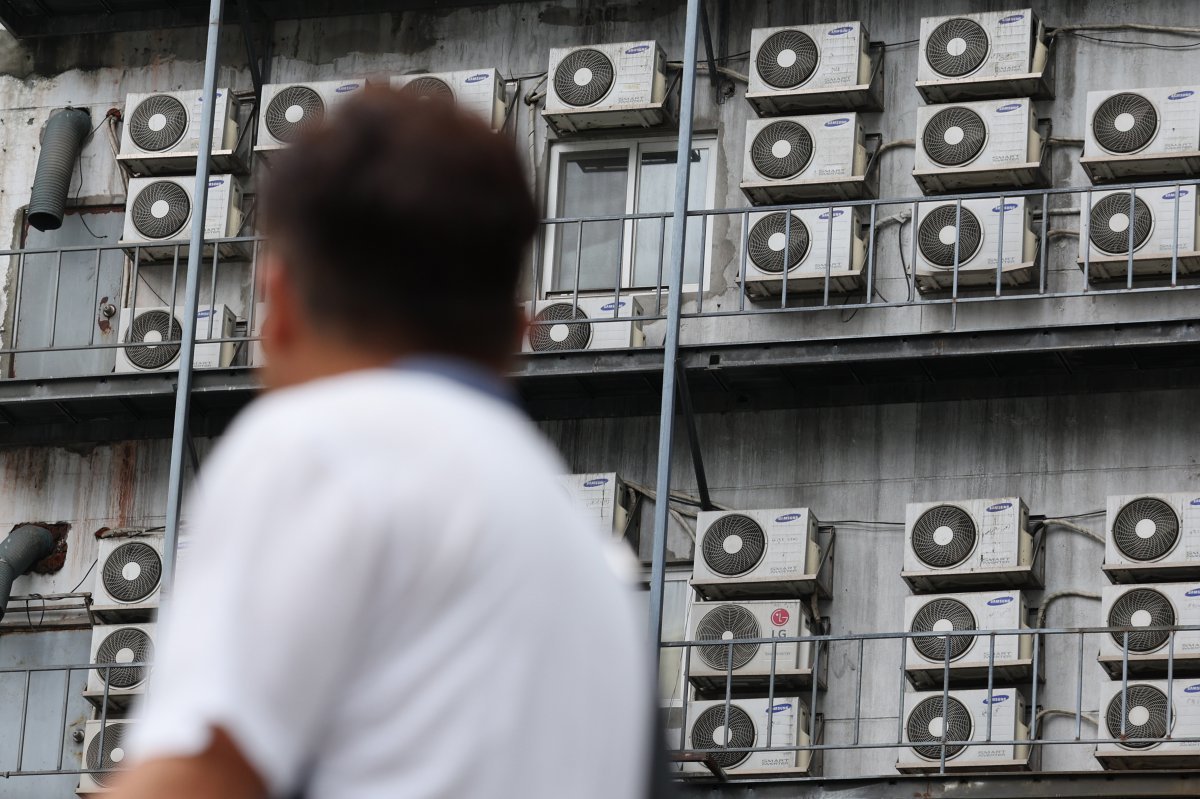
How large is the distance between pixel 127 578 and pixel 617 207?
3927mm

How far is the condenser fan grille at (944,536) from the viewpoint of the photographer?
13.3m

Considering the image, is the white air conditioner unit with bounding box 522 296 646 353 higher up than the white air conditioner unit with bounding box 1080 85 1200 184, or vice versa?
the white air conditioner unit with bounding box 1080 85 1200 184

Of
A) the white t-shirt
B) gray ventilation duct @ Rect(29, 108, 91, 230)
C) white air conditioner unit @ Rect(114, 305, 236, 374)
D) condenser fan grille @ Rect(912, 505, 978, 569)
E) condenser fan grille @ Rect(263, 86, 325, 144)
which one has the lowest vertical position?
the white t-shirt

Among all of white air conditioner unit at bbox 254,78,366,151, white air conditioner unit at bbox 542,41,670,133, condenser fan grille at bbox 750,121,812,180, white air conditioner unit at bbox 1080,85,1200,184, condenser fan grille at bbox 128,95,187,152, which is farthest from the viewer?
condenser fan grille at bbox 128,95,187,152

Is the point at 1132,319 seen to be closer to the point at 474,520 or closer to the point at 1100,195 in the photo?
the point at 1100,195

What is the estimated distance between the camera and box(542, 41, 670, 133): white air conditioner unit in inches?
573

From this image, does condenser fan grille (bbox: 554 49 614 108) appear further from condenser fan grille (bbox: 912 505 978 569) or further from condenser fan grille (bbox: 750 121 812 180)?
condenser fan grille (bbox: 912 505 978 569)

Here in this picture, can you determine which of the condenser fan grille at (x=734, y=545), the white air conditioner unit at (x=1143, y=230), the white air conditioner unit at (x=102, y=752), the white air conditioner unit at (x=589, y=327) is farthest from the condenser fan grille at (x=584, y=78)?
the white air conditioner unit at (x=102, y=752)

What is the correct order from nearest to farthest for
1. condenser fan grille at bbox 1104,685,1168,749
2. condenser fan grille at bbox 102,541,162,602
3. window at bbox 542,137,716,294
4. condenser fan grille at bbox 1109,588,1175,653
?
1. condenser fan grille at bbox 1104,685,1168,749
2. condenser fan grille at bbox 1109,588,1175,653
3. window at bbox 542,137,716,294
4. condenser fan grille at bbox 102,541,162,602

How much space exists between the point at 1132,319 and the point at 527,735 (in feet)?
40.5

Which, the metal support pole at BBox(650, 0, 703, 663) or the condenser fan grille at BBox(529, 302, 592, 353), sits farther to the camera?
the condenser fan grille at BBox(529, 302, 592, 353)

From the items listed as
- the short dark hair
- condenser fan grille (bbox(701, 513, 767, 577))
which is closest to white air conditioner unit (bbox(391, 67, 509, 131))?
condenser fan grille (bbox(701, 513, 767, 577))

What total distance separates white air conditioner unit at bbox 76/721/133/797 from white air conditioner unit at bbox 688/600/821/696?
361 cm

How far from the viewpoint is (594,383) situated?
47.6 ft
